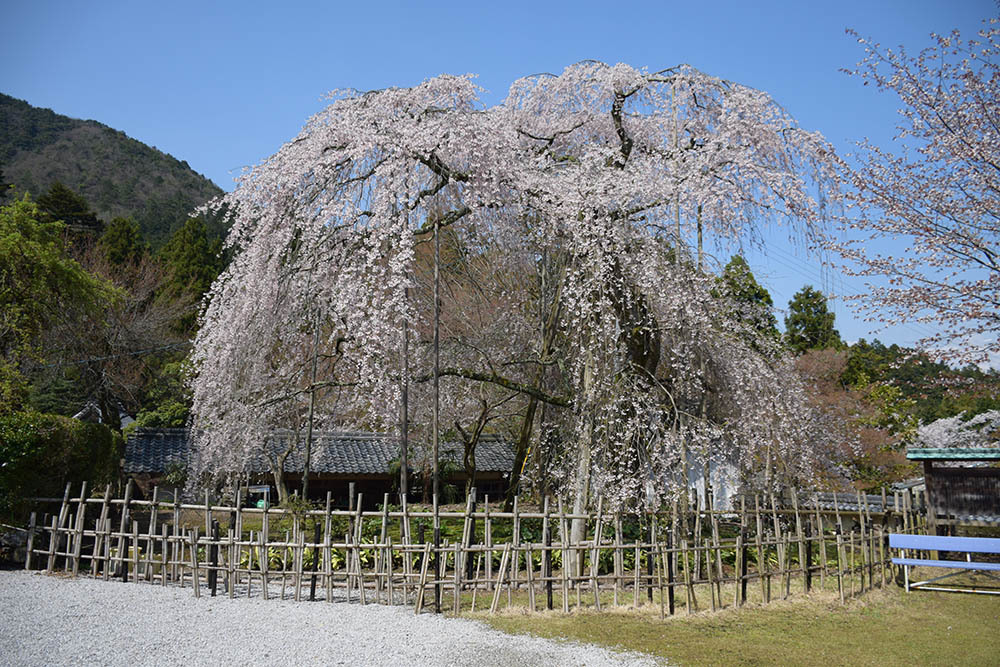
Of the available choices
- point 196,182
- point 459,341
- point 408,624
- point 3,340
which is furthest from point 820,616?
point 196,182

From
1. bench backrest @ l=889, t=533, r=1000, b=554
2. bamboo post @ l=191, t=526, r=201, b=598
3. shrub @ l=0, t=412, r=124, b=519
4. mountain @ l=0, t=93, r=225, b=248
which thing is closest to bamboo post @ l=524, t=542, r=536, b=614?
bamboo post @ l=191, t=526, r=201, b=598

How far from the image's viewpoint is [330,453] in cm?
1495

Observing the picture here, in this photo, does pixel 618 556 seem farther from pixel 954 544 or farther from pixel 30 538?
pixel 30 538

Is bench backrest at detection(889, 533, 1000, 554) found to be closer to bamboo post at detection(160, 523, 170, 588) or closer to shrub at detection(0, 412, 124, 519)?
bamboo post at detection(160, 523, 170, 588)

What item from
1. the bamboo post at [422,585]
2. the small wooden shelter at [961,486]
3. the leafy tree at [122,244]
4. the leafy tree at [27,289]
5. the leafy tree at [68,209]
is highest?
the leafy tree at [68,209]

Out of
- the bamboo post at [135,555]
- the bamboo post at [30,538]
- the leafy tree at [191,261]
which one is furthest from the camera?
the leafy tree at [191,261]

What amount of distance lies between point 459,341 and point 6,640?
5.11 meters

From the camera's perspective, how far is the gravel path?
4648mm

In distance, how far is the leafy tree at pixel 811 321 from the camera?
2091 centimetres

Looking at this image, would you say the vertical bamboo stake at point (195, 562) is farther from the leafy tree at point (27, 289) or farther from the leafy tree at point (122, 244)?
the leafy tree at point (122, 244)

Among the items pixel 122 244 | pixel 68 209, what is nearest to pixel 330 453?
pixel 122 244

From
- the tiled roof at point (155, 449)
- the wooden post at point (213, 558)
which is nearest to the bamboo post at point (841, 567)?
the wooden post at point (213, 558)

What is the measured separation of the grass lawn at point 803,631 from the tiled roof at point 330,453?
8194mm

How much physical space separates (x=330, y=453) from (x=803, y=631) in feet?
36.7
